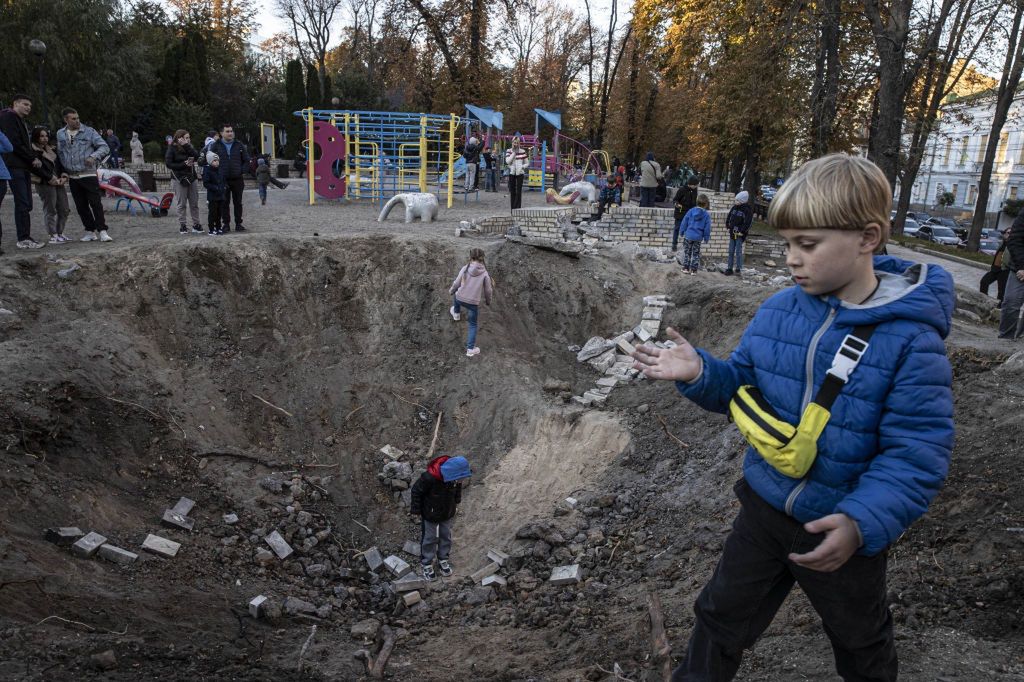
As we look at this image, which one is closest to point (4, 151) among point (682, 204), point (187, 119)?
point (682, 204)

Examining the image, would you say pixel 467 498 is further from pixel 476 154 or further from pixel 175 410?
pixel 476 154

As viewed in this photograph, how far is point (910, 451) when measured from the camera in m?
1.93

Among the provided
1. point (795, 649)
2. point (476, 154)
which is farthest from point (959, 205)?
point (795, 649)

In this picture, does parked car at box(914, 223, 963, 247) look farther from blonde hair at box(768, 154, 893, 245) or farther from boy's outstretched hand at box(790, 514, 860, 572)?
boy's outstretched hand at box(790, 514, 860, 572)

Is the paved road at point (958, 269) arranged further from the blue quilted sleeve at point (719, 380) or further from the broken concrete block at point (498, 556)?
the blue quilted sleeve at point (719, 380)

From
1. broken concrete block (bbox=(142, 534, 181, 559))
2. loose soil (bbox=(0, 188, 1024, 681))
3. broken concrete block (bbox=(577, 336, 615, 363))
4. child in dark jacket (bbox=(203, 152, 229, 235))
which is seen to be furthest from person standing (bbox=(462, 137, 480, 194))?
broken concrete block (bbox=(142, 534, 181, 559))

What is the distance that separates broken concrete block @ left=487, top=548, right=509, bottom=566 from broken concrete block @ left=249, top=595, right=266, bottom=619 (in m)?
2.00

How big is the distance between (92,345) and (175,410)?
3.89 feet

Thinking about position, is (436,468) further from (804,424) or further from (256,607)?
(804,424)

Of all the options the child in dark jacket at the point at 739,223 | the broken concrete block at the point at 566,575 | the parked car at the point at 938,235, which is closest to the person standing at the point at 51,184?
the broken concrete block at the point at 566,575

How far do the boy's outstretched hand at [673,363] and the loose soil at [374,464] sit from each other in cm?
186

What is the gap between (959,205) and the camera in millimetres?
48844

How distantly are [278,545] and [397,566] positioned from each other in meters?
1.10

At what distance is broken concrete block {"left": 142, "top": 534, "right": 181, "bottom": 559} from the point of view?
554 centimetres
